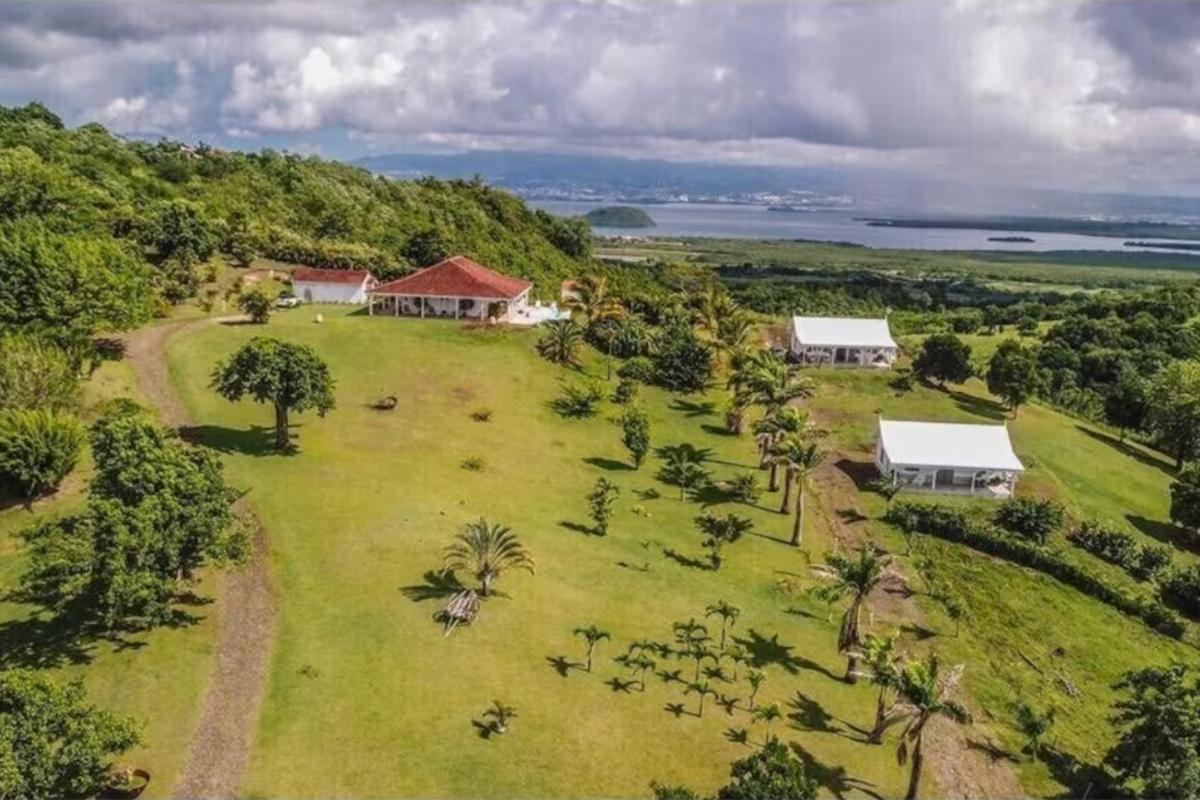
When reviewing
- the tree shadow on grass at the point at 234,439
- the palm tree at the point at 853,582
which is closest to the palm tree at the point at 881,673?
the palm tree at the point at 853,582

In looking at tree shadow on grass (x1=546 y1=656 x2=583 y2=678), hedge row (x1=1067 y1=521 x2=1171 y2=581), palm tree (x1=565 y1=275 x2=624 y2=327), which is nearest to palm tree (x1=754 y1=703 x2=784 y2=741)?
tree shadow on grass (x1=546 y1=656 x2=583 y2=678)

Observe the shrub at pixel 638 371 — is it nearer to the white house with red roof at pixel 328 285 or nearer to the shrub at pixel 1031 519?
the white house with red roof at pixel 328 285

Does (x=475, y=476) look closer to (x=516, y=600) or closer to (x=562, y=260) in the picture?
(x=516, y=600)

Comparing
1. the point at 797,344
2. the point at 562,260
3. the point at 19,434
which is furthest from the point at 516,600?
the point at 562,260

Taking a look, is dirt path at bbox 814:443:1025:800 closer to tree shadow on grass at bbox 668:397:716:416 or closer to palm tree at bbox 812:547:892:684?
palm tree at bbox 812:547:892:684

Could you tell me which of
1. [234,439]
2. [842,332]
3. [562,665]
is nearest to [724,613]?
[562,665]
